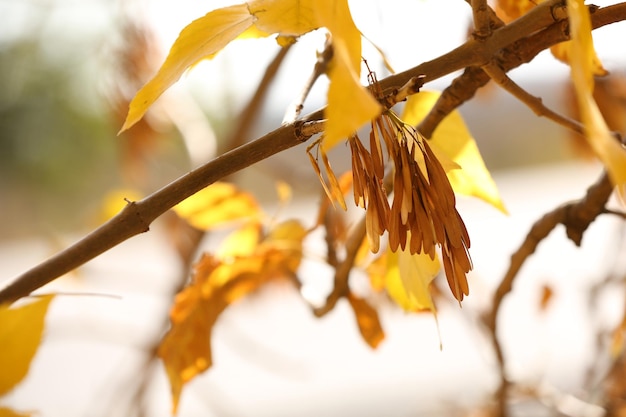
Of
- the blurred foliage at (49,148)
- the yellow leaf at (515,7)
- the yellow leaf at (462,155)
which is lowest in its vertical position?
the yellow leaf at (462,155)

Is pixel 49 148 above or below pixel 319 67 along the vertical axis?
above

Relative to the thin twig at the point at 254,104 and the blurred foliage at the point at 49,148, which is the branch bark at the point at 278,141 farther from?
the blurred foliage at the point at 49,148

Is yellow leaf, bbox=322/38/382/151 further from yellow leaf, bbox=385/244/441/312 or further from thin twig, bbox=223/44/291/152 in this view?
thin twig, bbox=223/44/291/152

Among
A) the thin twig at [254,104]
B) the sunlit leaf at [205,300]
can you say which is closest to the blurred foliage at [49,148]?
the thin twig at [254,104]

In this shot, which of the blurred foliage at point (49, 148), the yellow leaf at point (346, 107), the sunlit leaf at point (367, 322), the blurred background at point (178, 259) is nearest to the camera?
the yellow leaf at point (346, 107)

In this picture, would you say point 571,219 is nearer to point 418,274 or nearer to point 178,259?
point 418,274

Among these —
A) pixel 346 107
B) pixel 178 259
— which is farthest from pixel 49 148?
pixel 346 107

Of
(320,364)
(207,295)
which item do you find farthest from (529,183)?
Answer: (207,295)
